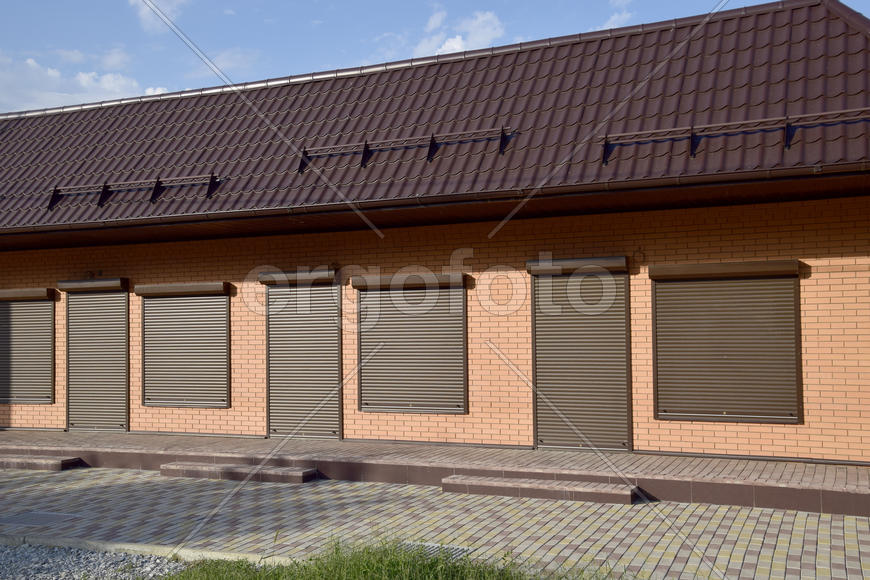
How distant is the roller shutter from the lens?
33.0 feet

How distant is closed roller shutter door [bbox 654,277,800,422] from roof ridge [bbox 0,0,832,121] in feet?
11.4

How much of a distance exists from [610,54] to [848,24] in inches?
115

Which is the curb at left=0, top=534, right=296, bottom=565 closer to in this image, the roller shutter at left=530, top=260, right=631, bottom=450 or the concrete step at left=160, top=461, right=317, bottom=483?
the concrete step at left=160, top=461, right=317, bottom=483

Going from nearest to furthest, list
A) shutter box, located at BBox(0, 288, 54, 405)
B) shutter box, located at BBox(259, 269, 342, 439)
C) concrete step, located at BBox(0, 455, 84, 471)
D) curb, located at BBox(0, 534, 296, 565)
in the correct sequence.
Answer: curb, located at BBox(0, 534, 296, 565) < concrete step, located at BBox(0, 455, 84, 471) < shutter box, located at BBox(259, 269, 342, 439) < shutter box, located at BBox(0, 288, 54, 405)

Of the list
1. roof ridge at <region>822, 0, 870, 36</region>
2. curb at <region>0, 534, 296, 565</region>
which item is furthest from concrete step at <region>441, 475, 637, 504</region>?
roof ridge at <region>822, 0, 870, 36</region>

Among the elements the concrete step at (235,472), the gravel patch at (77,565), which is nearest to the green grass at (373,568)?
the gravel patch at (77,565)

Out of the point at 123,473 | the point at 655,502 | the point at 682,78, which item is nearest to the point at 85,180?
the point at 123,473

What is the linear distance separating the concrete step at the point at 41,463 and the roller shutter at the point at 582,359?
6232 millimetres

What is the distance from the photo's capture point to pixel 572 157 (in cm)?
973

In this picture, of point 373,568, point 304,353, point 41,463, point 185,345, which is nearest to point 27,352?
point 185,345

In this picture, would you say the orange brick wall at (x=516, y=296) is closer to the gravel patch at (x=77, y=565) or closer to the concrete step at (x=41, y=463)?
the concrete step at (x=41, y=463)

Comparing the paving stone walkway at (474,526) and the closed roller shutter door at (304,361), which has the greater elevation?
the closed roller shutter door at (304,361)

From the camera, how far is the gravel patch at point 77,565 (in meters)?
5.94

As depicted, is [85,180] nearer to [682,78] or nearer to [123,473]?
[123,473]
